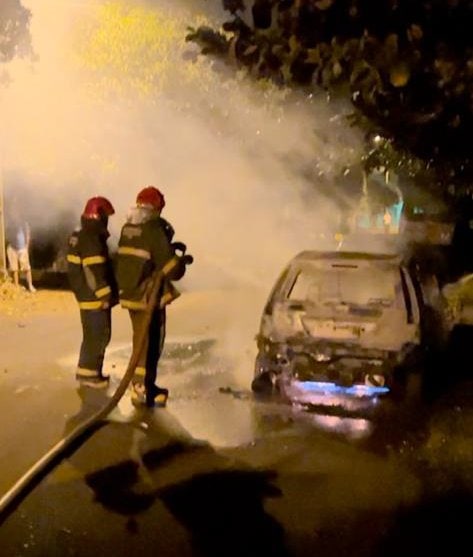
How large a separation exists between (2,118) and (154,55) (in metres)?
7.67

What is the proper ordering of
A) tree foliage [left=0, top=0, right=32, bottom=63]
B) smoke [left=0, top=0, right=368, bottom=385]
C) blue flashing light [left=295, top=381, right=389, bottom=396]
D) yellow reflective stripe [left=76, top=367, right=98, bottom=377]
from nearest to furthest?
yellow reflective stripe [left=76, top=367, right=98, bottom=377] < blue flashing light [left=295, top=381, right=389, bottom=396] < tree foliage [left=0, top=0, right=32, bottom=63] < smoke [left=0, top=0, right=368, bottom=385]

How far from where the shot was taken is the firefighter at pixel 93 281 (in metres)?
8.29

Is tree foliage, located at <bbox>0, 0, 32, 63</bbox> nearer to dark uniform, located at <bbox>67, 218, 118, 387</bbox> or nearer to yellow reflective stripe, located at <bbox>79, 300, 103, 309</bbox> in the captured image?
dark uniform, located at <bbox>67, 218, 118, 387</bbox>

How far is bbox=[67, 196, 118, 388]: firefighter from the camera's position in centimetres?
829

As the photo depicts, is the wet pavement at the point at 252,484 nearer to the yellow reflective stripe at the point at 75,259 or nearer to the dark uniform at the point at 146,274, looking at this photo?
the dark uniform at the point at 146,274

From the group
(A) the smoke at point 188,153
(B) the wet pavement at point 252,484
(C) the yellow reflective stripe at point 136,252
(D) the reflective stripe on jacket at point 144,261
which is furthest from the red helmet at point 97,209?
(A) the smoke at point 188,153

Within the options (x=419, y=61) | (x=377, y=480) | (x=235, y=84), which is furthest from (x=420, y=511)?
(x=235, y=84)

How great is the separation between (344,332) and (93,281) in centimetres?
246

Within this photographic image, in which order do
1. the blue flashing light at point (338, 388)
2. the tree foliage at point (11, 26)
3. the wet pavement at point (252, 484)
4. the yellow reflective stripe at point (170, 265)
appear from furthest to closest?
the tree foliage at point (11, 26), the blue flashing light at point (338, 388), the yellow reflective stripe at point (170, 265), the wet pavement at point (252, 484)

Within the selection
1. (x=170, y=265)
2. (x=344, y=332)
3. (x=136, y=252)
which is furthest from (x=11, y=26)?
(x=344, y=332)

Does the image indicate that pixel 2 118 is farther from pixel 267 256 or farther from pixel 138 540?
pixel 138 540

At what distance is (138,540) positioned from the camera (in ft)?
16.5

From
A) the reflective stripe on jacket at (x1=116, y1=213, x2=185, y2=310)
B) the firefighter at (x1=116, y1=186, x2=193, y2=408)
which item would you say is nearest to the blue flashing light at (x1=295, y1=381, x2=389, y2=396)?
the firefighter at (x1=116, y1=186, x2=193, y2=408)

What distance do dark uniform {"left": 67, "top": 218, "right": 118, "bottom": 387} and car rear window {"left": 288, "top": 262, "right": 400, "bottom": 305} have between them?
1.88 m
